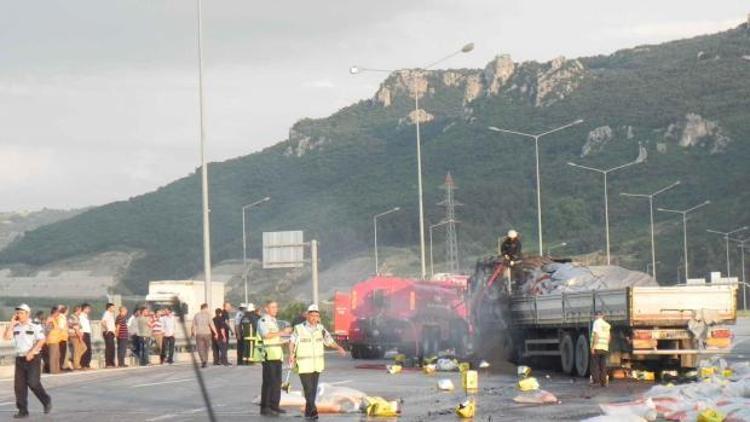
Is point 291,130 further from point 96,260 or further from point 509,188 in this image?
point 509,188

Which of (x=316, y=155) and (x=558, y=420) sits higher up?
(x=316, y=155)

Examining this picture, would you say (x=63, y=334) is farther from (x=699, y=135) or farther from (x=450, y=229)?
(x=699, y=135)

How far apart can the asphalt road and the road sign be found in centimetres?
1898

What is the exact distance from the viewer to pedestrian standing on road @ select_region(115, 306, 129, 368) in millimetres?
36094

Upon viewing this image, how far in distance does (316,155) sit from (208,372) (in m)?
134

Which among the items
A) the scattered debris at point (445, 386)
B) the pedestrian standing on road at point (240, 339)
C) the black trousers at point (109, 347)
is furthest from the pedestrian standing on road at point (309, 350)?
the black trousers at point (109, 347)

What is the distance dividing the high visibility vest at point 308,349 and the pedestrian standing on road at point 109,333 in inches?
682

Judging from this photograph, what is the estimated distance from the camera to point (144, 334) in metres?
38.0

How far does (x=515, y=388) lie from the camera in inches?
1000

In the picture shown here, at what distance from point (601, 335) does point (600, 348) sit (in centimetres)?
21

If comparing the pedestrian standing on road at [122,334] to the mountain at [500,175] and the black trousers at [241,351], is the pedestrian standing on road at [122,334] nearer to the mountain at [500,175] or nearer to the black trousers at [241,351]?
the black trousers at [241,351]

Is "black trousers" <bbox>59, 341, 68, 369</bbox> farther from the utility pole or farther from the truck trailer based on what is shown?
the utility pole

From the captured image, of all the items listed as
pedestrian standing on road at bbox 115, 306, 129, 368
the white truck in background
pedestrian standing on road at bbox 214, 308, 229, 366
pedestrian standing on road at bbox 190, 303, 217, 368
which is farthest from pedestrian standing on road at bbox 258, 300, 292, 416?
the white truck in background

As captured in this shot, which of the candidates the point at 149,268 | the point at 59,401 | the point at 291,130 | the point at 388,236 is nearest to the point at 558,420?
the point at 59,401
